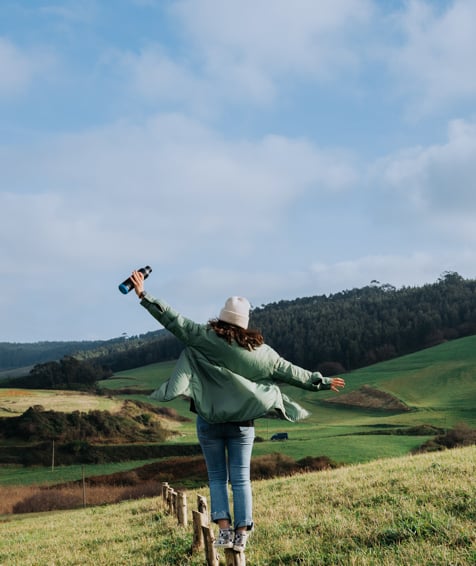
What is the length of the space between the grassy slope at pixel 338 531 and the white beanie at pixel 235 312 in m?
3.33

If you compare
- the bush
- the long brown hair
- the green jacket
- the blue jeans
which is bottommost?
the bush

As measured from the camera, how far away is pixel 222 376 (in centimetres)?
837

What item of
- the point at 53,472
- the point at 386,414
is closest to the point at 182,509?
the point at 53,472

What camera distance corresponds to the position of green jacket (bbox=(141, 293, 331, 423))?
823 centimetres

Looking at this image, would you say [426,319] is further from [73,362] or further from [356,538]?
[356,538]

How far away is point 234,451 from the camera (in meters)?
8.41

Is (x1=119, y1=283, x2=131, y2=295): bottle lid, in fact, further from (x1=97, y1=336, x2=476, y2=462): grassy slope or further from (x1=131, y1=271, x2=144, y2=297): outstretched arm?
(x1=97, y1=336, x2=476, y2=462): grassy slope

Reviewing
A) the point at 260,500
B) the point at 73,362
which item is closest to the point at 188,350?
the point at 260,500

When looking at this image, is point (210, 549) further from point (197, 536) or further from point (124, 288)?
point (124, 288)

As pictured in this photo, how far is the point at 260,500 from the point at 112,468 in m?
51.4

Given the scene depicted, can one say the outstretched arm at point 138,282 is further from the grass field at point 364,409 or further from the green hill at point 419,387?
the green hill at point 419,387

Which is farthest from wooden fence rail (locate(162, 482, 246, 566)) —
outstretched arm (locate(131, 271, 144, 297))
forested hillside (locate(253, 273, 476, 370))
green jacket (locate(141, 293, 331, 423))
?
forested hillside (locate(253, 273, 476, 370))

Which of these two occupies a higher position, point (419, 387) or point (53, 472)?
point (419, 387)

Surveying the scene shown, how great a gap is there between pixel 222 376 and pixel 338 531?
328 cm
